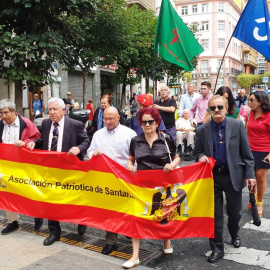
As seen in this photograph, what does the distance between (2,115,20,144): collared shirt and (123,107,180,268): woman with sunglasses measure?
5.85 ft

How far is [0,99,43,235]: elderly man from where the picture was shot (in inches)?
204

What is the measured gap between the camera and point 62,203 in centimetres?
493

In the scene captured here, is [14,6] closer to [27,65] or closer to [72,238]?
[27,65]

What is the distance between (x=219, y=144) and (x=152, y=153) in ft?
2.42

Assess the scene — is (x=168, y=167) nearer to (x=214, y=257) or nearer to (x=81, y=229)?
(x=214, y=257)

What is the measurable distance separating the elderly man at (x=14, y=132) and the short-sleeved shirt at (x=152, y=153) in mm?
1710

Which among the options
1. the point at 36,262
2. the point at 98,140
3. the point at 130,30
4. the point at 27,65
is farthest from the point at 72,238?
the point at 130,30

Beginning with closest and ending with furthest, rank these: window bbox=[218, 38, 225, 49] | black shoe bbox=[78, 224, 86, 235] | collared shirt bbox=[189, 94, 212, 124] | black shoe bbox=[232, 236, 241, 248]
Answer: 1. black shoe bbox=[232, 236, 241, 248]
2. black shoe bbox=[78, 224, 86, 235]
3. collared shirt bbox=[189, 94, 212, 124]
4. window bbox=[218, 38, 225, 49]

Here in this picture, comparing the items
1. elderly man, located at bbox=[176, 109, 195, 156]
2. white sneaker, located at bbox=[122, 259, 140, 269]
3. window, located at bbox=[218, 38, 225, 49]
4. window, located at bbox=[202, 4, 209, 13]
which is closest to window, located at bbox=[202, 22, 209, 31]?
window, located at bbox=[202, 4, 209, 13]

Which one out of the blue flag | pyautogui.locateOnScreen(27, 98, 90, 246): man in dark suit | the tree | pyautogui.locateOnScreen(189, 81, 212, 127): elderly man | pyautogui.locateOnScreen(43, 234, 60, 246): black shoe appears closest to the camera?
pyautogui.locateOnScreen(43, 234, 60, 246): black shoe

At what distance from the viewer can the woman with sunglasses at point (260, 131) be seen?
18.6 feet

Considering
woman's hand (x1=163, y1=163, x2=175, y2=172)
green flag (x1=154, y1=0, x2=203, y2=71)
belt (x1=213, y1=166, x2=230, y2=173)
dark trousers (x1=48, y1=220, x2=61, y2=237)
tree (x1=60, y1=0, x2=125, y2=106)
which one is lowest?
dark trousers (x1=48, y1=220, x2=61, y2=237)

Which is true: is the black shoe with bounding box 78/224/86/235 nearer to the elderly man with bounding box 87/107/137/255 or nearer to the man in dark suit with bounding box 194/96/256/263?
the elderly man with bounding box 87/107/137/255

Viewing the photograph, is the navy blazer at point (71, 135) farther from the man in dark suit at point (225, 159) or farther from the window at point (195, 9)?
the window at point (195, 9)
